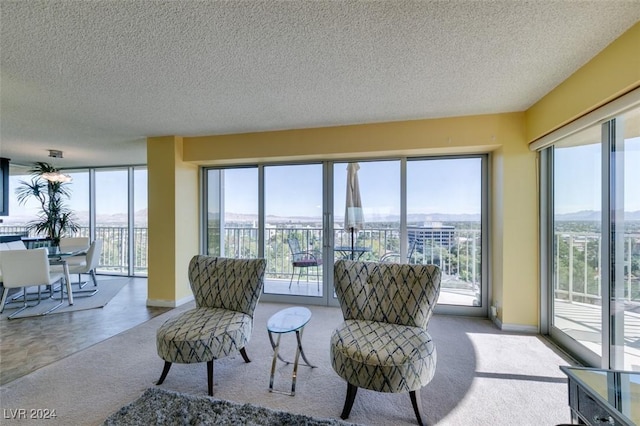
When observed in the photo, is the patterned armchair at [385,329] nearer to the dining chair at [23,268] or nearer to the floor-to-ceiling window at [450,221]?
the floor-to-ceiling window at [450,221]

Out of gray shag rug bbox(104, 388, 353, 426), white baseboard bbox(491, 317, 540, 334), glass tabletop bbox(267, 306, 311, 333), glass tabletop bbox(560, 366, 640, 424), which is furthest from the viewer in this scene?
white baseboard bbox(491, 317, 540, 334)

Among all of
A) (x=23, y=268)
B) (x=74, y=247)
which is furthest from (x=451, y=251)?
(x=74, y=247)

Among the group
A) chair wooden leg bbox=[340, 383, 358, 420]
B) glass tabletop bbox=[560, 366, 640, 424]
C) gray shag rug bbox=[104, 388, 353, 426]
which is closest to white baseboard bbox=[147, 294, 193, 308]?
gray shag rug bbox=[104, 388, 353, 426]

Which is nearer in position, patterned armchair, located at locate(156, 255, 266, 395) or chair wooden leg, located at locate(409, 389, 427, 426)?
chair wooden leg, located at locate(409, 389, 427, 426)

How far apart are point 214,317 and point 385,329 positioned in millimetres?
A: 1340

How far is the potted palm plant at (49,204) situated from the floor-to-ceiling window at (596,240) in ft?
26.1

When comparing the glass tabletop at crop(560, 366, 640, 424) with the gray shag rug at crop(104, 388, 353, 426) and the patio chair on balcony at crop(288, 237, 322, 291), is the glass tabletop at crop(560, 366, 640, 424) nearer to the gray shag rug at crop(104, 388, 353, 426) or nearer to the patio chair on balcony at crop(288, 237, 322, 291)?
the gray shag rug at crop(104, 388, 353, 426)

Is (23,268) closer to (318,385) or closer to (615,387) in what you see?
(318,385)

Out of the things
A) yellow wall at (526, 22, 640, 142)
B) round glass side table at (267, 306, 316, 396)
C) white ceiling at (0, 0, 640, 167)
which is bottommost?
round glass side table at (267, 306, 316, 396)

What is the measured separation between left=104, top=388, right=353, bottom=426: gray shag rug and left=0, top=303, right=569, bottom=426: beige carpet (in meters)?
0.11

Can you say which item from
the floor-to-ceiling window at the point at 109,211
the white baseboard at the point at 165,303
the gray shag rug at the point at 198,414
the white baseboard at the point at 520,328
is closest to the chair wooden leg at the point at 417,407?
the gray shag rug at the point at 198,414

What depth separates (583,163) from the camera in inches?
94.0

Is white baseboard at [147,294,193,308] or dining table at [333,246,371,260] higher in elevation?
dining table at [333,246,371,260]

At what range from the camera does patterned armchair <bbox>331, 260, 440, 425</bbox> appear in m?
1.60
